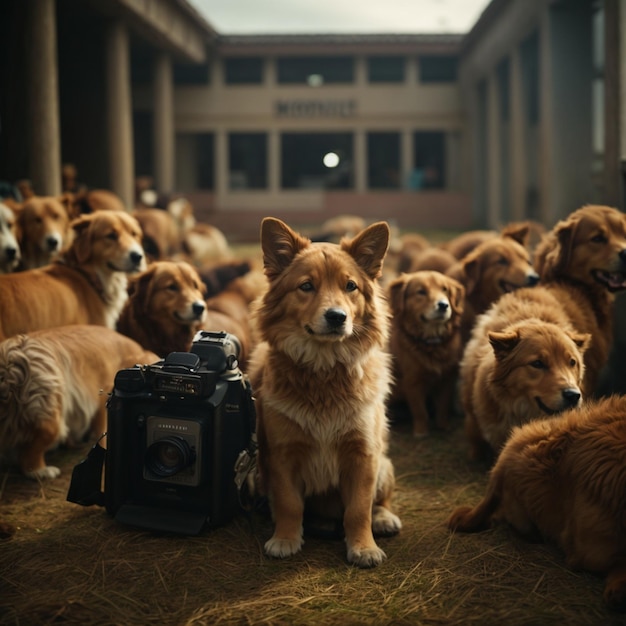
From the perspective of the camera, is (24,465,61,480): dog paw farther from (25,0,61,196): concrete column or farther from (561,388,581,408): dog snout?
(25,0,61,196): concrete column

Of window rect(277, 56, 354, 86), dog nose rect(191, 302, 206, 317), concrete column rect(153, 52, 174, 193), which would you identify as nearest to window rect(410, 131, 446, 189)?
window rect(277, 56, 354, 86)

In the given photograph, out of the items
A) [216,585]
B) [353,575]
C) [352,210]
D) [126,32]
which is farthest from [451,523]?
[352,210]

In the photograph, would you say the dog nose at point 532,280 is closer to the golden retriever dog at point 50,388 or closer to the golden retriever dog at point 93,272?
the golden retriever dog at point 50,388

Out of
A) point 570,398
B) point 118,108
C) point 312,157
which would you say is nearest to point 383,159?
point 312,157

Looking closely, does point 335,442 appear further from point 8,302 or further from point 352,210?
point 352,210

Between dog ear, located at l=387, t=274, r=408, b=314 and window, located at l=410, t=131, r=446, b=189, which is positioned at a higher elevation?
window, located at l=410, t=131, r=446, b=189

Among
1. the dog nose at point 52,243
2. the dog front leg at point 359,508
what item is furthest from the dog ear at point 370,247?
Answer: the dog nose at point 52,243

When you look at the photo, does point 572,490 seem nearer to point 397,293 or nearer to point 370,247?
point 370,247

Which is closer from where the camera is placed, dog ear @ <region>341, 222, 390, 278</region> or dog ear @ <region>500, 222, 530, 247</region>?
dog ear @ <region>341, 222, 390, 278</region>

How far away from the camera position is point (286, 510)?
362 cm

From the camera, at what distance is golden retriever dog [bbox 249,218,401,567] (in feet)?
11.8

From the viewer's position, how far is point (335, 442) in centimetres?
365

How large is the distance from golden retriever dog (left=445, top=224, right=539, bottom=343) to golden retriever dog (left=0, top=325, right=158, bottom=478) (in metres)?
2.83

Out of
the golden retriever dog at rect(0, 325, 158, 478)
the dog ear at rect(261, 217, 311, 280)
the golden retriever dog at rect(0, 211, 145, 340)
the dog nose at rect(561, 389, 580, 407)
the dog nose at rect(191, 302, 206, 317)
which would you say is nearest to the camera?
the dog ear at rect(261, 217, 311, 280)
